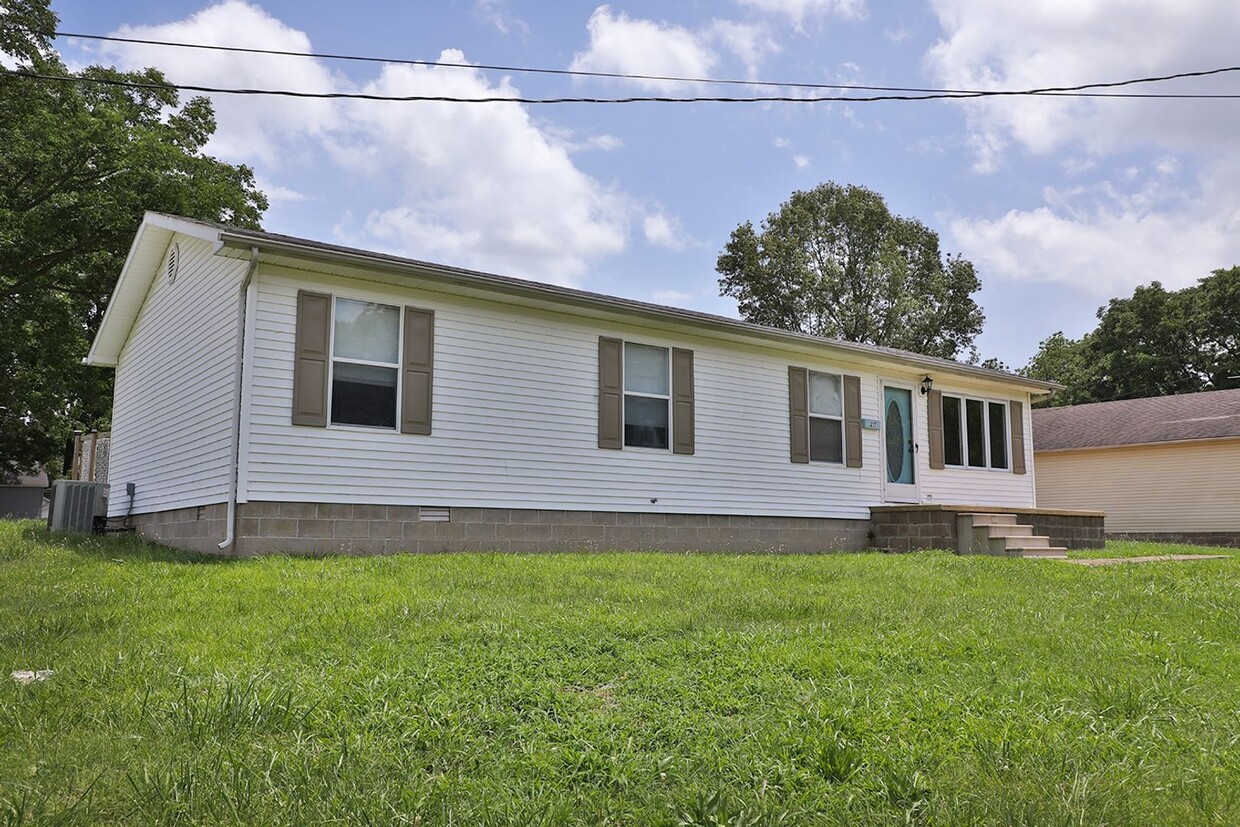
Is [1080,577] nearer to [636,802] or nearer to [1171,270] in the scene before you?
[636,802]

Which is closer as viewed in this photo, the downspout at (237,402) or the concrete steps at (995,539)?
the downspout at (237,402)

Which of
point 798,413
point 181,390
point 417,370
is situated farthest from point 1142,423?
point 181,390

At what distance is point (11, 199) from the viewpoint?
65.5 ft

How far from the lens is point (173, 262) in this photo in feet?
40.6

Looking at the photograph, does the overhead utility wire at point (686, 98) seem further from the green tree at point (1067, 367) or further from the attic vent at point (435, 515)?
the green tree at point (1067, 367)

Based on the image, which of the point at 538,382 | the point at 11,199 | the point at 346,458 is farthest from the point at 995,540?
the point at 11,199

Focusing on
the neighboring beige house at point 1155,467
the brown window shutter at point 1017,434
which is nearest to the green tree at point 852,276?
the neighboring beige house at point 1155,467

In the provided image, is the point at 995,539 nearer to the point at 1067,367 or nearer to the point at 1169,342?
the point at 1169,342

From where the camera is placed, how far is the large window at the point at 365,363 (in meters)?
9.72

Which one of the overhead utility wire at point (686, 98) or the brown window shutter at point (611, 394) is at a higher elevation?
the overhead utility wire at point (686, 98)

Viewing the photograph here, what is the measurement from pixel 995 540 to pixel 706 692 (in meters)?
9.43

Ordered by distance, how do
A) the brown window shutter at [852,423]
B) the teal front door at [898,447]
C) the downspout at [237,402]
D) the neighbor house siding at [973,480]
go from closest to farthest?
1. the downspout at [237,402]
2. the brown window shutter at [852,423]
3. the teal front door at [898,447]
4. the neighbor house siding at [973,480]

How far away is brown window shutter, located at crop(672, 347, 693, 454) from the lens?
12.2 meters

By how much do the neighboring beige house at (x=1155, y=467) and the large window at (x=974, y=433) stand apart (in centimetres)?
821
